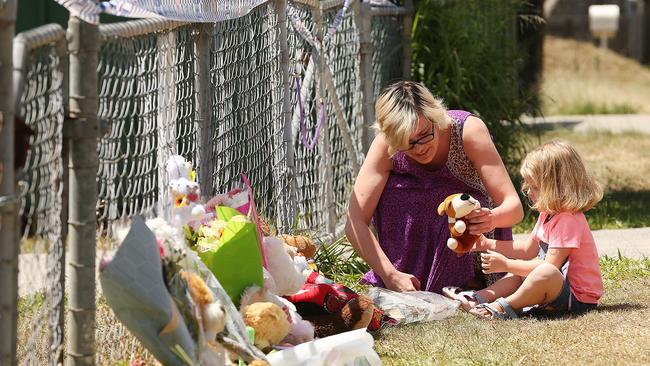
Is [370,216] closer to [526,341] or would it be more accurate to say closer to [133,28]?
[526,341]

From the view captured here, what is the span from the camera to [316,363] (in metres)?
3.66

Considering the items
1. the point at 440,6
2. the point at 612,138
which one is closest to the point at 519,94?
the point at 440,6

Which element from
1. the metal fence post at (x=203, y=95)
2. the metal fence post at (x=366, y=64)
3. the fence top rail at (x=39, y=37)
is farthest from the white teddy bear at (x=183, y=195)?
the metal fence post at (x=366, y=64)

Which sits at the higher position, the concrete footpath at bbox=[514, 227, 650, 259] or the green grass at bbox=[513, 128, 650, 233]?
the concrete footpath at bbox=[514, 227, 650, 259]

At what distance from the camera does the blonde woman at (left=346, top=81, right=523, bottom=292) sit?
4.90 m

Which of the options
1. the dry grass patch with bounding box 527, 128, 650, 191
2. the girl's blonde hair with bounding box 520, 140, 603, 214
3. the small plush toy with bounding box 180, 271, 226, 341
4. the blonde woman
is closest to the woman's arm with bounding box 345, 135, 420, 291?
the blonde woman

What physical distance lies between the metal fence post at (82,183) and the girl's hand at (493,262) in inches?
76.3

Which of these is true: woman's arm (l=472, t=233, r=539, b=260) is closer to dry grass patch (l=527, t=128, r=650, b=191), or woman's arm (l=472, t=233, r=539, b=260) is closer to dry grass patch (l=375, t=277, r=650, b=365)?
dry grass patch (l=375, t=277, r=650, b=365)

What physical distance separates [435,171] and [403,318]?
78cm

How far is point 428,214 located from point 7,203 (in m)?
2.57

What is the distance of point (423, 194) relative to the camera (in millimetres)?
5133

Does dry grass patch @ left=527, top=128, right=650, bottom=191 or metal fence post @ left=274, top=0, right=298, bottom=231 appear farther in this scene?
dry grass patch @ left=527, top=128, right=650, bottom=191

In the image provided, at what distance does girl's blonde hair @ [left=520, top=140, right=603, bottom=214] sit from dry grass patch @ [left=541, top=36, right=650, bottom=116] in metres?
10.8

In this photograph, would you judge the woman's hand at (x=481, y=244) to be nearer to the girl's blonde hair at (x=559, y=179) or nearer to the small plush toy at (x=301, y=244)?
the girl's blonde hair at (x=559, y=179)
